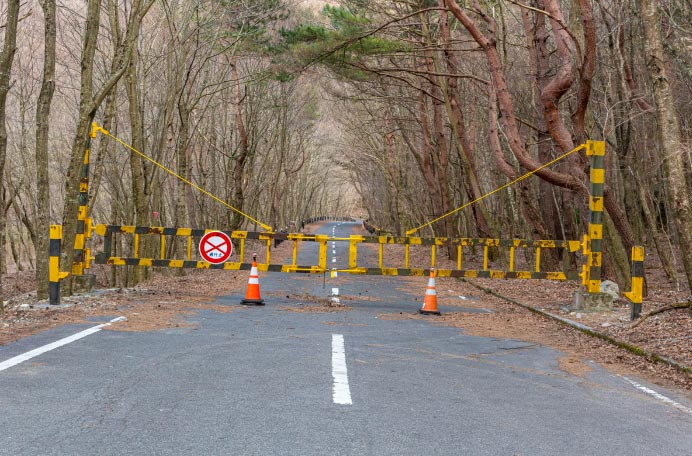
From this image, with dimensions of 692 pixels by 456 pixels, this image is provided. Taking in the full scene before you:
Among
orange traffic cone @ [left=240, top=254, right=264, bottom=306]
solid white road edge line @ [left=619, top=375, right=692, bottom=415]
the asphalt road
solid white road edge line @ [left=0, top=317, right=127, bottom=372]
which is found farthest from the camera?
orange traffic cone @ [left=240, top=254, right=264, bottom=306]

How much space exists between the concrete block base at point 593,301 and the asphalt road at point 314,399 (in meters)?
4.01

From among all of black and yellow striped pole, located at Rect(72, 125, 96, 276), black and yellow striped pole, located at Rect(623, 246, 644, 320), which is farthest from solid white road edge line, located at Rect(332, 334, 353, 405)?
black and yellow striped pole, located at Rect(72, 125, 96, 276)

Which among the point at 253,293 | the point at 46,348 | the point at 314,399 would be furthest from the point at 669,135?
the point at 46,348

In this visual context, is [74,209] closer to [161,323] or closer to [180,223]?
[161,323]

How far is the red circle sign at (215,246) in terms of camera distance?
15.7m

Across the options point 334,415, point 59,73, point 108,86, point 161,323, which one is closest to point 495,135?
point 108,86

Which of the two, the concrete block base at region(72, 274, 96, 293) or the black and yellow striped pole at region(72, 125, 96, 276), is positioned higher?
the black and yellow striped pole at region(72, 125, 96, 276)

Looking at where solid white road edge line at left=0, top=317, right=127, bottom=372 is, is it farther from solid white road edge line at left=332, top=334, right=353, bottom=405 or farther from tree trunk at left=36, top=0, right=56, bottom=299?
tree trunk at left=36, top=0, right=56, bottom=299

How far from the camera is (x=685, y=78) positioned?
925 inches

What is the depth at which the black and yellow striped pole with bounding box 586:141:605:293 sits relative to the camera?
14258 millimetres

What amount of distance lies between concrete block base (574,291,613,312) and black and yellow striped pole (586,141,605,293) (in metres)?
0.12

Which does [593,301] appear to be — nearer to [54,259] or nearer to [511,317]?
[511,317]

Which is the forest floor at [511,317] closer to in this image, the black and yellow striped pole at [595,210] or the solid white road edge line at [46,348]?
the solid white road edge line at [46,348]

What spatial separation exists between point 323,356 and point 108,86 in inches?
346
